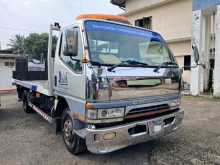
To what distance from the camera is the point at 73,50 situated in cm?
362

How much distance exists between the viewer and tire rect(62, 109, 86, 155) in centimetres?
391

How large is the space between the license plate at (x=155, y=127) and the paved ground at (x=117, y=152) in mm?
513

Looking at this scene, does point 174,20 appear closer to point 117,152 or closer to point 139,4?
point 139,4

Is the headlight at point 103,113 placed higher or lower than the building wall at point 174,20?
lower

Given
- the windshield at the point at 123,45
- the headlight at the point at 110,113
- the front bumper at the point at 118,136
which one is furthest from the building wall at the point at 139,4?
the headlight at the point at 110,113

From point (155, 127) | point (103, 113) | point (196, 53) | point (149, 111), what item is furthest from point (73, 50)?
point (196, 53)

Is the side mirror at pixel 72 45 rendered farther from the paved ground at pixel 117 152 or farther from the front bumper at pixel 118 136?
the paved ground at pixel 117 152

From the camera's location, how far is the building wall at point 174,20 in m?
14.6

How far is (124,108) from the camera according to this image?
3453mm

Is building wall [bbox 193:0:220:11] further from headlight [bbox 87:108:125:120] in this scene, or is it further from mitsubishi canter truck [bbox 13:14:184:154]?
headlight [bbox 87:108:125:120]

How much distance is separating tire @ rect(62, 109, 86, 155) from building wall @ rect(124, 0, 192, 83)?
11.8 m

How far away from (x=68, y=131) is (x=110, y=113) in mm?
1216

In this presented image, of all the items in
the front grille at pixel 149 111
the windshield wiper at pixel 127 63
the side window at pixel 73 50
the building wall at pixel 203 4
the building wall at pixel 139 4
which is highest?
the building wall at pixel 139 4

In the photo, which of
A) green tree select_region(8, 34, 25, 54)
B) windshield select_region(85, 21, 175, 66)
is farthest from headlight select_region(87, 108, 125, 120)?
green tree select_region(8, 34, 25, 54)
